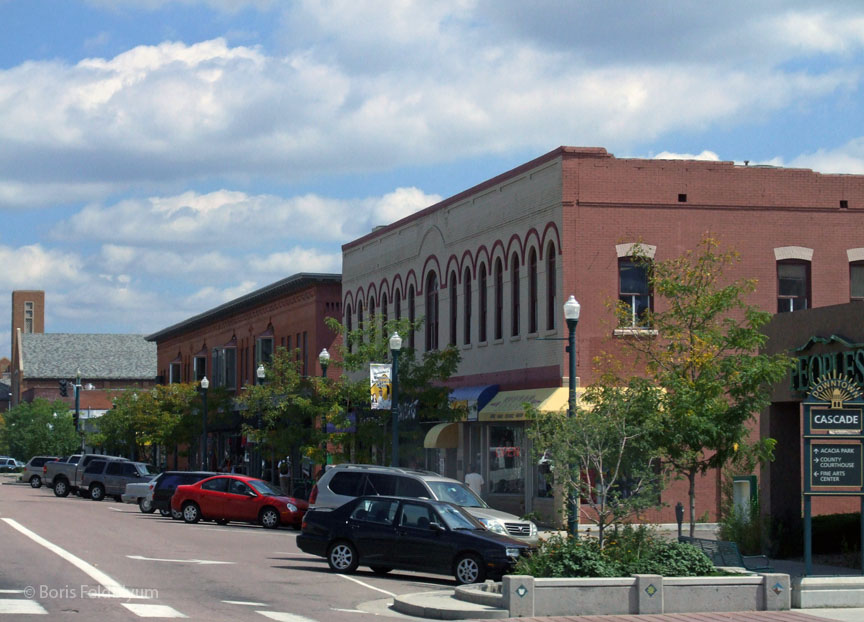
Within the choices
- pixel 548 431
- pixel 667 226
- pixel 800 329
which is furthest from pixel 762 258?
pixel 548 431

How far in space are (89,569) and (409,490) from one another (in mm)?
7149

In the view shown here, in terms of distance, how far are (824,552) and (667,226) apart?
12672 mm

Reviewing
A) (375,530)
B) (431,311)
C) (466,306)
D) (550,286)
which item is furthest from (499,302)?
(375,530)

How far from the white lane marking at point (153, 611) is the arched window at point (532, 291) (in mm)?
21834

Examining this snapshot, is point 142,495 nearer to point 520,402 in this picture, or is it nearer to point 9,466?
point 520,402

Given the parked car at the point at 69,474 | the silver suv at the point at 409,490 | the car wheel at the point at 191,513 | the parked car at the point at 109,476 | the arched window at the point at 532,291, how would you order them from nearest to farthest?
the silver suv at the point at 409,490 → the car wheel at the point at 191,513 → the arched window at the point at 532,291 → the parked car at the point at 109,476 → the parked car at the point at 69,474

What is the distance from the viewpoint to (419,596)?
18031 mm

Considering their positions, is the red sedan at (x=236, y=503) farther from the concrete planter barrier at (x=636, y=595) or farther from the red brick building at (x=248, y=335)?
the concrete planter barrier at (x=636, y=595)

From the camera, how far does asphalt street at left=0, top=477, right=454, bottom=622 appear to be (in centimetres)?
1642

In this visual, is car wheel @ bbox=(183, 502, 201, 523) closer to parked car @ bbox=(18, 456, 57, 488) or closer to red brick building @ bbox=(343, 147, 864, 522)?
red brick building @ bbox=(343, 147, 864, 522)

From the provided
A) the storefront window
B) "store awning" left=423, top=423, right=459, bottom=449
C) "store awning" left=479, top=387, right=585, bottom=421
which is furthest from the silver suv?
"store awning" left=423, top=423, right=459, bottom=449

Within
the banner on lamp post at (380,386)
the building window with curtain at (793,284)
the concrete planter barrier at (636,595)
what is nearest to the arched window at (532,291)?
the banner on lamp post at (380,386)

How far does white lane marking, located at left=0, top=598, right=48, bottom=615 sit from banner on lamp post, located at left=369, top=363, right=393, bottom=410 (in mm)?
19779

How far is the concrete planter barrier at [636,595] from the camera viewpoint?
16.4 meters
